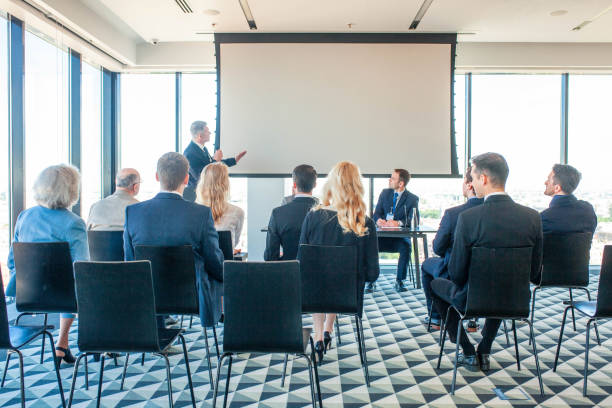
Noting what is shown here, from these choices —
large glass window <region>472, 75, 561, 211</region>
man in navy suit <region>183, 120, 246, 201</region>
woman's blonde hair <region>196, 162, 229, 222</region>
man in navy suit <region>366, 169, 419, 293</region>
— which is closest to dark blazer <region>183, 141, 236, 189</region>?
man in navy suit <region>183, 120, 246, 201</region>

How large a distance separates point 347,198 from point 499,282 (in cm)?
103

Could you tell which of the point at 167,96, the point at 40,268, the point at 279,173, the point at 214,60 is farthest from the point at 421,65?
the point at 40,268

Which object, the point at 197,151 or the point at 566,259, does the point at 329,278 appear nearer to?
the point at 566,259

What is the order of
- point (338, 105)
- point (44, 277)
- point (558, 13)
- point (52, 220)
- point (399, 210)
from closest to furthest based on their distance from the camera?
point (44, 277)
point (52, 220)
point (558, 13)
point (399, 210)
point (338, 105)

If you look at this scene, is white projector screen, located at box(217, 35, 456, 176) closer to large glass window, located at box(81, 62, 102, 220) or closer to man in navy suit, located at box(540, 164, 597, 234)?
large glass window, located at box(81, 62, 102, 220)

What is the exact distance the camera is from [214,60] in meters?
6.43

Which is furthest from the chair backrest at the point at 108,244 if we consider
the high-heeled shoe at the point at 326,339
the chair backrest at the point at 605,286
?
the chair backrest at the point at 605,286

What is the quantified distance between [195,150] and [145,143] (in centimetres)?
212

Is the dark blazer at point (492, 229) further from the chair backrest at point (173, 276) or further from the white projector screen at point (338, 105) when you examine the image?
the white projector screen at point (338, 105)

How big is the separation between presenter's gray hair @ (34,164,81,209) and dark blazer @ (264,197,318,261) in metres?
1.34

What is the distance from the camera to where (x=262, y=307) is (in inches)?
74.4

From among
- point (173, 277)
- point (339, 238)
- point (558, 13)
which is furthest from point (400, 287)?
point (558, 13)

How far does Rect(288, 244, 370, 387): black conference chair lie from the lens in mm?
2539

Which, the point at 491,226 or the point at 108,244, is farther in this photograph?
the point at 108,244
